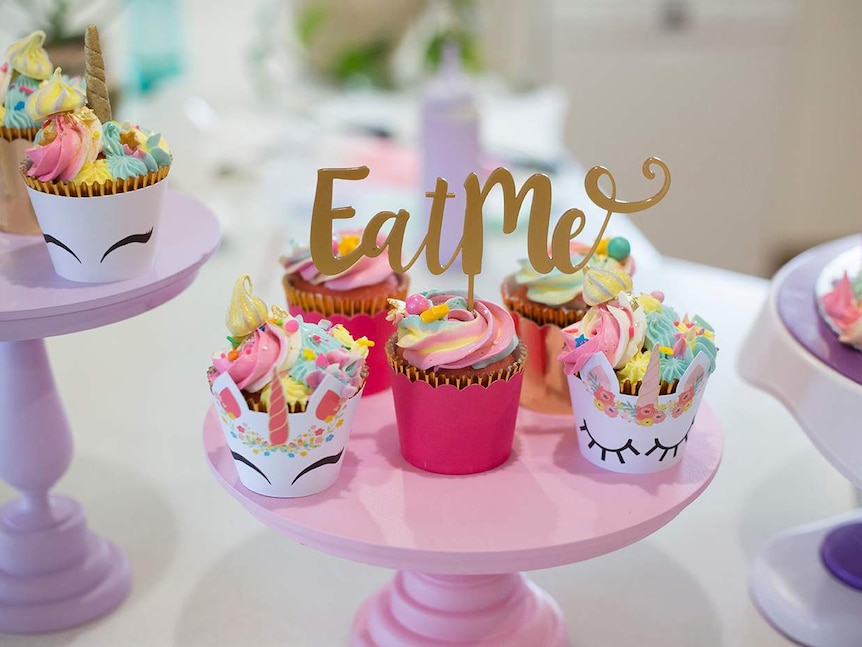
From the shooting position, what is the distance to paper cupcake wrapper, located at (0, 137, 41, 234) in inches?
45.3

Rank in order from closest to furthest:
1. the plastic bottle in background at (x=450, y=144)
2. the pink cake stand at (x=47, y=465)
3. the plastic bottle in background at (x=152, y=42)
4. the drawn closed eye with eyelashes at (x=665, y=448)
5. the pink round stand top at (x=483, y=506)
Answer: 1. the pink round stand top at (x=483, y=506)
2. the drawn closed eye with eyelashes at (x=665, y=448)
3. the pink cake stand at (x=47, y=465)
4. the plastic bottle in background at (x=450, y=144)
5. the plastic bottle in background at (x=152, y=42)

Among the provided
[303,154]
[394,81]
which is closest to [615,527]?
[303,154]

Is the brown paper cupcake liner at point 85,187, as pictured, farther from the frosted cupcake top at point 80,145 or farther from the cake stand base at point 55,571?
the cake stand base at point 55,571

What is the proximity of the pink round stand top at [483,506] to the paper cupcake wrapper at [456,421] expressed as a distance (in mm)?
16

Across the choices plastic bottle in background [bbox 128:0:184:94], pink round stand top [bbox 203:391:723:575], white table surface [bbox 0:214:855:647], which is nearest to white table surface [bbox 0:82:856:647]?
white table surface [bbox 0:214:855:647]

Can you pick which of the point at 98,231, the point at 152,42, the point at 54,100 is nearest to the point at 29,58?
the point at 54,100

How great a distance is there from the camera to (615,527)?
0.90 metres

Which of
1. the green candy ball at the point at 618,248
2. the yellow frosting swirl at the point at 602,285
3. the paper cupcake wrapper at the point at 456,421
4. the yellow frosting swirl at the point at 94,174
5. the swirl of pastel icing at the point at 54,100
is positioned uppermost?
the swirl of pastel icing at the point at 54,100

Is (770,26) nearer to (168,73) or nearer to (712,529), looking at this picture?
(168,73)

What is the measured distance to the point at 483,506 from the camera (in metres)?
0.93

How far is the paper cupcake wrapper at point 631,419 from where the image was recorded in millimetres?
955

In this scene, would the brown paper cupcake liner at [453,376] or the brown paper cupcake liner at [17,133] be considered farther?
the brown paper cupcake liner at [17,133]

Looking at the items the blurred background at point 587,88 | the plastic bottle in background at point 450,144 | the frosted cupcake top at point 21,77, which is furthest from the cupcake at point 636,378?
the blurred background at point 587,88

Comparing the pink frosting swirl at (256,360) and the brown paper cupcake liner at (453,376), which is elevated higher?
the pink frosting swirl at (256,360)
